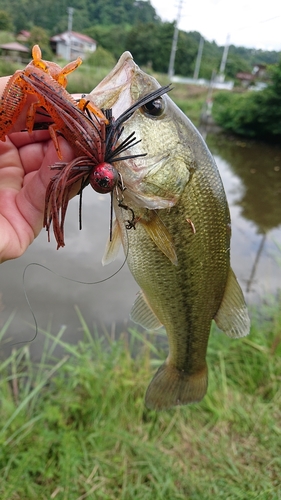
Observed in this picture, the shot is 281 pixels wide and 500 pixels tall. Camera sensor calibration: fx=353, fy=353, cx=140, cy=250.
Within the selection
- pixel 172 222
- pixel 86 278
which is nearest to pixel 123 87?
pixel 172 222

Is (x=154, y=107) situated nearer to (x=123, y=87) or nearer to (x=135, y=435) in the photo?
(x=123, y=87)

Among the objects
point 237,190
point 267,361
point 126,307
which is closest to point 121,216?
point 267,361

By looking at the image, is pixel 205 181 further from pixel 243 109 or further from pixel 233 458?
pixel 243 109

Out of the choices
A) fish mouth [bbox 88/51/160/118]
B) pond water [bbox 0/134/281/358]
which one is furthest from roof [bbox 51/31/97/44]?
fish mouth [bbox 88/51/160/118]

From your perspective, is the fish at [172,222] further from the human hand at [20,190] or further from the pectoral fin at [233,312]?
the human hand at [20,190]

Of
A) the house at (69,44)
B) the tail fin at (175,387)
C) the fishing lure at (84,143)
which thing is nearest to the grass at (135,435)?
the tail fin at (175,387)
